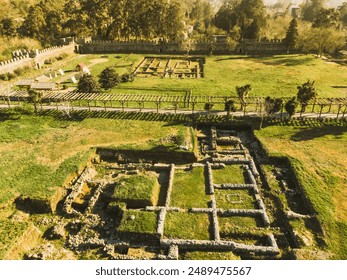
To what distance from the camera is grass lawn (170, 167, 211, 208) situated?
27.5 meters

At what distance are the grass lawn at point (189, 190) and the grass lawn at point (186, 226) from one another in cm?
152

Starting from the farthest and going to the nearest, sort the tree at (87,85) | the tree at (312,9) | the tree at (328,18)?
the tree at (312,9) → the tree at (328,18) → the tree at (87,85)

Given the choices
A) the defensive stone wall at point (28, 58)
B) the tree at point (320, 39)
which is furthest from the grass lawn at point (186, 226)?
the tree at point (320, 39)

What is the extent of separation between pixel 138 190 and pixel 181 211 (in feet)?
16.0

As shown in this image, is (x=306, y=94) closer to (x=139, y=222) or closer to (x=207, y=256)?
(x=207, y=256)

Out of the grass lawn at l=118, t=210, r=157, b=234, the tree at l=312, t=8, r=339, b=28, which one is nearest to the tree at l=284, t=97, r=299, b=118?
the grass lawn at l=118, t=210, r=157, b=234

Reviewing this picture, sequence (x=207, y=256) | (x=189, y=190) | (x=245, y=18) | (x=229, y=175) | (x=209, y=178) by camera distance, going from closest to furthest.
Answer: (x=207, y=256), (x=189, y=190), (x=209, y=178), (x=229, y=175), (x=245, y=18)

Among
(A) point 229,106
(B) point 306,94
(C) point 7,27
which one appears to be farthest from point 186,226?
(C) point 7,27

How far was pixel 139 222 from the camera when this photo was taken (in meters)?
24.8

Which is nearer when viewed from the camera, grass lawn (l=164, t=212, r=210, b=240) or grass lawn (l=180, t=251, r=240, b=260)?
grass lawn (l=180, t=251, r=240, b=260)

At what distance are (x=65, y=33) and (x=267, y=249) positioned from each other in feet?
318

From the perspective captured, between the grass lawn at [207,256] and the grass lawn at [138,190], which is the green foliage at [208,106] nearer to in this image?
the grass lawn at [138,190]

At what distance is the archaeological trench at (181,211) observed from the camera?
23.1m

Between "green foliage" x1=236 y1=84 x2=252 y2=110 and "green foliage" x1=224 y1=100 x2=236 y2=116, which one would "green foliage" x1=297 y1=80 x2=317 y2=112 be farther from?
"green foliage" x1=224 y1=100 x2=236 y2=116
